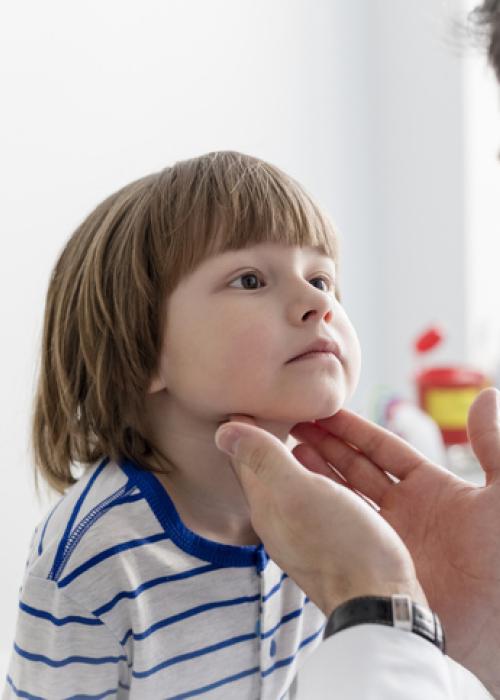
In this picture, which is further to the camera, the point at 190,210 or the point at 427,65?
the point at 427,65

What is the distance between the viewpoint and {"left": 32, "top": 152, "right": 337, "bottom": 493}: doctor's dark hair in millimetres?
865

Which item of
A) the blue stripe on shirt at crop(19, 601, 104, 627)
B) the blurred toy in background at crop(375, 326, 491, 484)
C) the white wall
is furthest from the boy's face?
the blurred toy in background at crop(375, 326, 491, 484)

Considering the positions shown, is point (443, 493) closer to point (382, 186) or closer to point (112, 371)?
point (112, 371)

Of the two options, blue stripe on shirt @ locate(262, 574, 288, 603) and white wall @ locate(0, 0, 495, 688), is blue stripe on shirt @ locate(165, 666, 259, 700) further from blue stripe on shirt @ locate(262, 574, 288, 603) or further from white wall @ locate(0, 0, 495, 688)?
white wall @ locate(0, 0, 495, 688)

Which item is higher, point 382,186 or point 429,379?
point 382,186

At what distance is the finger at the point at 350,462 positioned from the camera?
39.2 inches

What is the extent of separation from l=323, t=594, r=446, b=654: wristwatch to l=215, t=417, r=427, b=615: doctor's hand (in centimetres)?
1

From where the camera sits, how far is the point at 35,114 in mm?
1374

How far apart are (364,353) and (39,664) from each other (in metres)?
1.80

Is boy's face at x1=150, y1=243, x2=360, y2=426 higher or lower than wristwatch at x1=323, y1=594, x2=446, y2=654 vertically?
higher

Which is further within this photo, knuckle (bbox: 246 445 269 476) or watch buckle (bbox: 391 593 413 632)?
knuckle (bbox: 246 445 269 476)

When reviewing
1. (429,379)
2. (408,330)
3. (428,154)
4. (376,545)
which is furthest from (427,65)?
(376,545)

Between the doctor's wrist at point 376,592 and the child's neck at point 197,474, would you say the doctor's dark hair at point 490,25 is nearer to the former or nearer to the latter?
the child's neck at point 197,474

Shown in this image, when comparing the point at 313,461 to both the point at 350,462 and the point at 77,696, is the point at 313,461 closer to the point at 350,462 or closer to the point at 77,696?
the point at 350,462
